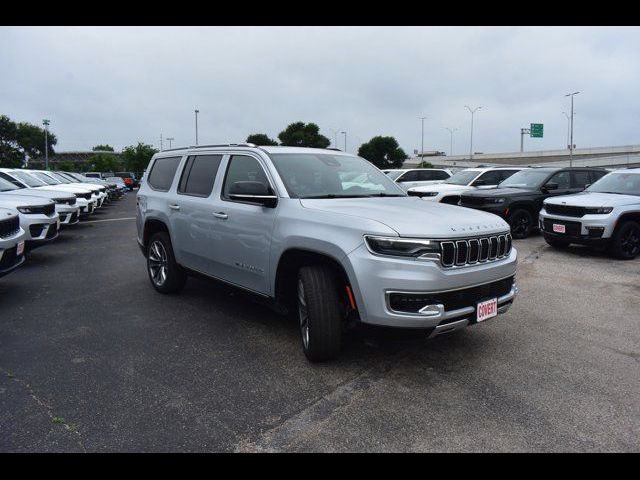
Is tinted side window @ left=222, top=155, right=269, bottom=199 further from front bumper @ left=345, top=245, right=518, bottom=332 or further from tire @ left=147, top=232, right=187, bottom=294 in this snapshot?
front bumper @ left=345, top=245, right=518, bottom=332

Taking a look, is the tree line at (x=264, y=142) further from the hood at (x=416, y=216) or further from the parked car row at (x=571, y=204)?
the hood at (x=416, y=216)

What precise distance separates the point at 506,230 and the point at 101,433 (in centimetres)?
338

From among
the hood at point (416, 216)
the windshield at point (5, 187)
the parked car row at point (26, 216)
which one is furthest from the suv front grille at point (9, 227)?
the hood at point (416, 216)

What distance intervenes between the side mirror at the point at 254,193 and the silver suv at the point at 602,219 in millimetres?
6956

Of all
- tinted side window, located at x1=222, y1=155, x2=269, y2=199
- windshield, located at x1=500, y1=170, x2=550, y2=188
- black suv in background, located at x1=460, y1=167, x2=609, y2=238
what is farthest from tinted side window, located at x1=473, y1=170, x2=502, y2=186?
tinted side window, located at x1=222, y1=155, x2=269, y2=199

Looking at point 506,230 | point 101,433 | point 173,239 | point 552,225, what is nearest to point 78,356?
point 101,433

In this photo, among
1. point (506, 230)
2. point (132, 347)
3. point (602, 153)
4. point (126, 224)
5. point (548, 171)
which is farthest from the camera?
point (602, 153)

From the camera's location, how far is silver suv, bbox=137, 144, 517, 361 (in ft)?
11.6

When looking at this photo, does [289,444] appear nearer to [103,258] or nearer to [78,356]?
[78,356]

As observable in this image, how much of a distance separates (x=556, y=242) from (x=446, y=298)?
293 inches

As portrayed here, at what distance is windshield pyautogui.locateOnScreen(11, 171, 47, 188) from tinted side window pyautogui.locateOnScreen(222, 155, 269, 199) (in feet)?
33.5

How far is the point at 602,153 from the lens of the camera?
248 ft

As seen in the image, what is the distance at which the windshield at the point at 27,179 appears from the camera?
43.1ft

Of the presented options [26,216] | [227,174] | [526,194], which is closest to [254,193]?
[227,174]
